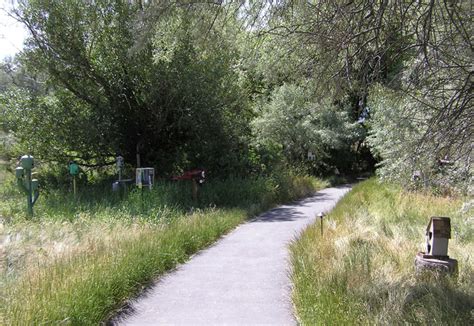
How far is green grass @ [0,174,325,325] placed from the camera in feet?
16.5

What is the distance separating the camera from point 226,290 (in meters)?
6.48

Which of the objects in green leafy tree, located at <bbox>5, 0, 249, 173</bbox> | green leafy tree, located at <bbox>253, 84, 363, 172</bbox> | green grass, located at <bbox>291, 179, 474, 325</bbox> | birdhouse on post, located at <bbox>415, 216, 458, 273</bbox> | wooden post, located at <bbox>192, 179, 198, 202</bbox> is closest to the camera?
green grass, located at <bbox>291, 179, 474, 325</bbox>

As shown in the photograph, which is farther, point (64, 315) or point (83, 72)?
point (83, 72)

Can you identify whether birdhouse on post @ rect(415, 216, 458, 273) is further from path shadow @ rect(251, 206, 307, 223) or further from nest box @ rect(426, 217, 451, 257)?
path shadow @ rect(251, 206, 307, 223)

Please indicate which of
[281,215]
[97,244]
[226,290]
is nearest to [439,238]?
[226,290]

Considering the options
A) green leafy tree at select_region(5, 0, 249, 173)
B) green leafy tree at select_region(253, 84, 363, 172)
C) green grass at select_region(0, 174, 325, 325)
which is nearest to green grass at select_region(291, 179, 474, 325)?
green grass at select_region(0, 174, 325, 325)

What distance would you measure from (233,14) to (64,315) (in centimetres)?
376

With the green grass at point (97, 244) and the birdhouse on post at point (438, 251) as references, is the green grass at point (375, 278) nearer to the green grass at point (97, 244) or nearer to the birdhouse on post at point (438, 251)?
the birdhouse on post at point (438, 251)

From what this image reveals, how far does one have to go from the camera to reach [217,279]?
23.0ft

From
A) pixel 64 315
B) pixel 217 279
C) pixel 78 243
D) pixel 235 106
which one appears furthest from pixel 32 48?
pixel 64 315

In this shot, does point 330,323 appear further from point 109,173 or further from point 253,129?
point 253,129

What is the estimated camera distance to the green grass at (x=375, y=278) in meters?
4.82

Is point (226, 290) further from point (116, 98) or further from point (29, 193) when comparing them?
point (116, 98)

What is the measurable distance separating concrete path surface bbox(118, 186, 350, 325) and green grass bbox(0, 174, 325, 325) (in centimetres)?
32
